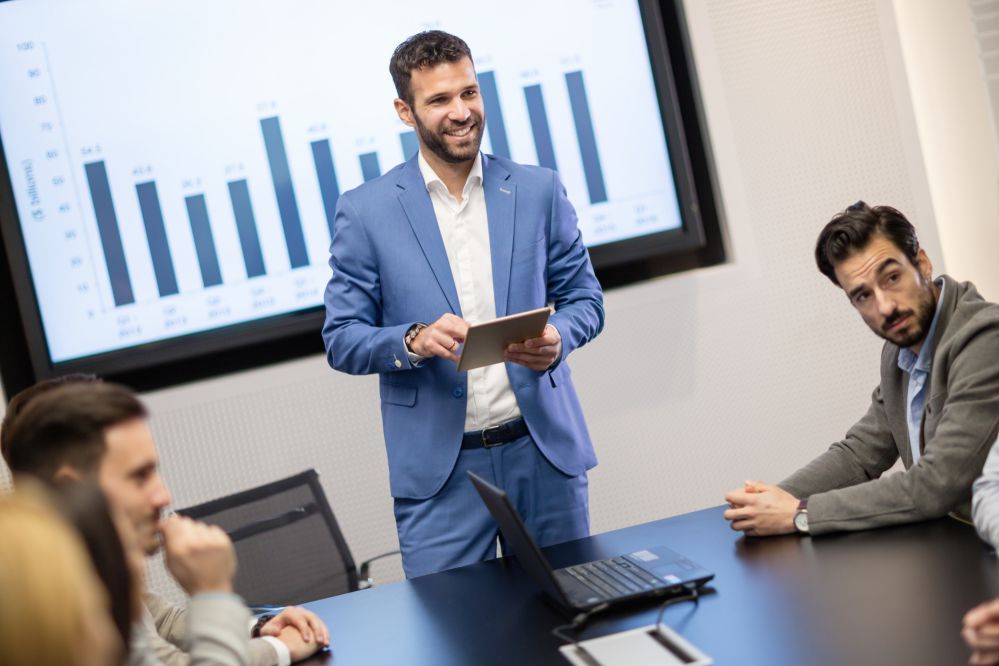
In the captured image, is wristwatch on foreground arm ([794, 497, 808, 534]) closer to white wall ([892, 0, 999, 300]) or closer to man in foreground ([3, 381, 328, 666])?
man in foreground ([3, 381, 328, 666])

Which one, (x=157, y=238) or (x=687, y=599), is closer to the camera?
(x=687, y=599)

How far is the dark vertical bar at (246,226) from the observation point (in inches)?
149

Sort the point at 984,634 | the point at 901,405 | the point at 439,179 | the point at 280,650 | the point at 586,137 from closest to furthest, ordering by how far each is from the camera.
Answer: the point at 984,634 → the point at 280,650 → the point at 901,405 → the point at 439,179 → the point at 586,137

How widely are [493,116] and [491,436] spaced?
1.59 meters

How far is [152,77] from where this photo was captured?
3.74 m

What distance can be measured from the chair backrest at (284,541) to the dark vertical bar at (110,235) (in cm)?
103

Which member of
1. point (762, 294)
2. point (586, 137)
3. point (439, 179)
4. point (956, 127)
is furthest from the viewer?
point (956, 127)

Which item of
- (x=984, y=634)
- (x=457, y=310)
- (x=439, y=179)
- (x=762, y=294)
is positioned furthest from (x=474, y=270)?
(x=984, y=634)

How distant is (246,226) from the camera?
3.81 meters

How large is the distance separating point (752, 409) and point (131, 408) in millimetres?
2977

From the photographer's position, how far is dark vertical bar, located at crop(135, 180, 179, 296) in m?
3.76

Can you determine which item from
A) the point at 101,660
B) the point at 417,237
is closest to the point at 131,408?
the point at 101,660

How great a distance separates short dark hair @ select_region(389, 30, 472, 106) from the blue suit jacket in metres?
0.22

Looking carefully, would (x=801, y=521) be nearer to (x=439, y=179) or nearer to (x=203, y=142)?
(x=439, y=179)
